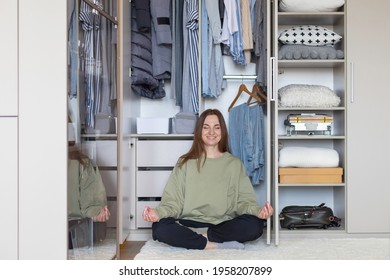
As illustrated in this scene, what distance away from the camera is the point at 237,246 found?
3865 millimetres

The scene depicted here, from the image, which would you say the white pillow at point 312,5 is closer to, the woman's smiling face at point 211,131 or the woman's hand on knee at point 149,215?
the woman's smiling face at point 211,131

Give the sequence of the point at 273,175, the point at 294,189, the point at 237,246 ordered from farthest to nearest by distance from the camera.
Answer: the point at 294,189
the point at 273,175
the point at 237,246

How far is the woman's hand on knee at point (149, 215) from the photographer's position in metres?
3.82

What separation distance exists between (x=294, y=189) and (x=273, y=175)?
767mm

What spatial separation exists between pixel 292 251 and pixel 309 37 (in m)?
1.56

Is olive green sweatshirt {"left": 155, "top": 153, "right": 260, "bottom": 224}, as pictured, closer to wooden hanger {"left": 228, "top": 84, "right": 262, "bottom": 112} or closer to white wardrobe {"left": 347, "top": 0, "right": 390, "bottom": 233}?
wooden hanger {"left": 228, "top": 84, "right": 262, "bottom": 112}

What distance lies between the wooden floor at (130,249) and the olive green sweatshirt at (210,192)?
1.05 feet

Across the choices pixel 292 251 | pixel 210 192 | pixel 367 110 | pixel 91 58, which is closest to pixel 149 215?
pixel 210 192

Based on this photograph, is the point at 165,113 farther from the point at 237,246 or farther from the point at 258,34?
the point at 237,246

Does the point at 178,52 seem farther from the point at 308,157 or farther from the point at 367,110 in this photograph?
the point at 367,110

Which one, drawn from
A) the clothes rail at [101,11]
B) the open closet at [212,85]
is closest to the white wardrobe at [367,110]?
the open closet at [212,85]
